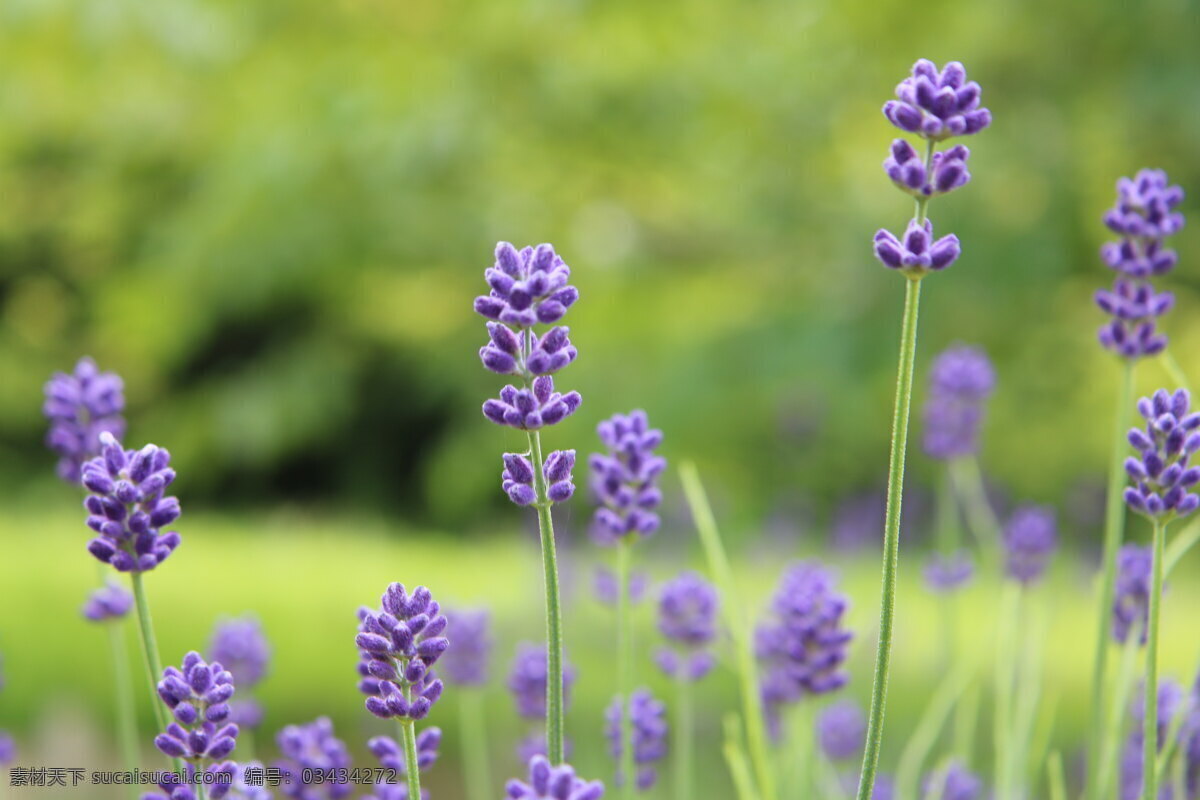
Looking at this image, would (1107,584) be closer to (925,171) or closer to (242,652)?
(925,171)

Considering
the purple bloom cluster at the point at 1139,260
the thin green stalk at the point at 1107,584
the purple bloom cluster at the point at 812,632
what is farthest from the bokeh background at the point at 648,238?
the purple bloom cluster at the point at 1139,260

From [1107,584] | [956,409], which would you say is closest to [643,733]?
[1107,584]

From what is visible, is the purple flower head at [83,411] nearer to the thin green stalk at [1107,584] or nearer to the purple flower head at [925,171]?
the purple flower head at [925,171]

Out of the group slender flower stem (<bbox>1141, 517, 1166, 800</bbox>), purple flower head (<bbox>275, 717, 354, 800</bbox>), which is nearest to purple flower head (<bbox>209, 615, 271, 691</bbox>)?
purple flower head (<bbox>275, 717, 354, 800</bbox>)

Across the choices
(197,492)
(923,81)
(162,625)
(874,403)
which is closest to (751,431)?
(874,403)

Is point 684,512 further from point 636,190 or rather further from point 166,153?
point 166,153
